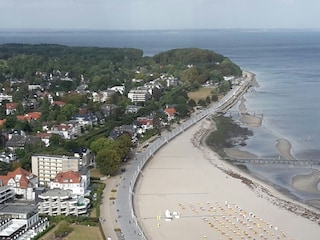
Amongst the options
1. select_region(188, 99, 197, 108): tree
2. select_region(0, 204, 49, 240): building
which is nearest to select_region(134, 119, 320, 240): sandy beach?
select_region(0, 204, 49, 240): building

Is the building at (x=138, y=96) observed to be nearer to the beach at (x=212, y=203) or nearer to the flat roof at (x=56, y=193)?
the beach at (x=212, y=203)

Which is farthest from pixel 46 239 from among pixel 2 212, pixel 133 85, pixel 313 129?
pixel 133 85

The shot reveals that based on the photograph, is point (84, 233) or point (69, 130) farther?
point (69, 130)

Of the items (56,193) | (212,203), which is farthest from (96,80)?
(212,203)

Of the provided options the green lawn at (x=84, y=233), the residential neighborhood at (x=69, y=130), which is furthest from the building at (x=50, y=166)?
the green lawn at (x=84, y=233)

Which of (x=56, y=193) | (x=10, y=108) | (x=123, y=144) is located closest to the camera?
(x=56, y=193)

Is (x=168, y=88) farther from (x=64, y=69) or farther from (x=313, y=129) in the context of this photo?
(x=313, y=129)

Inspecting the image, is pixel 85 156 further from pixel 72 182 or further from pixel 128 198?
pixel 128 198
